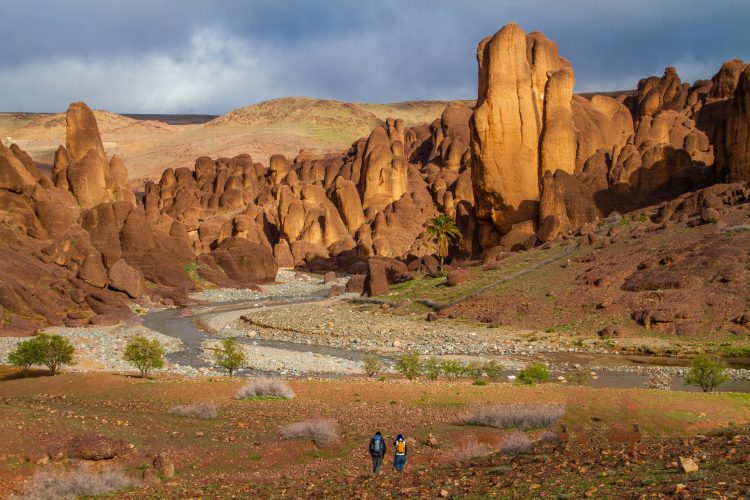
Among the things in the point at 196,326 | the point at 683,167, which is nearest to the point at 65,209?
the point at 196,326

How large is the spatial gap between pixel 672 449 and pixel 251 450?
978 centimetres

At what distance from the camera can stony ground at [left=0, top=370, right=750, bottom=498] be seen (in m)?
13.9

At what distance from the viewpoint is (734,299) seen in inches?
1793

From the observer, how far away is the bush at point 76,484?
1417 cm

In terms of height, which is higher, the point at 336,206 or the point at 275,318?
the point at 336,206

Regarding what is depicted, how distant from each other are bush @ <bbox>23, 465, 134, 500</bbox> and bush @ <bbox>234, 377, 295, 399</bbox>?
384 inches

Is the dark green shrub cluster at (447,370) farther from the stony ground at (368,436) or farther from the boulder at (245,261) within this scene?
the boulder at (245,261)

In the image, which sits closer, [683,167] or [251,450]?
[251,450]

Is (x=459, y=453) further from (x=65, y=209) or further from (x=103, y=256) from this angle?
(x=65, y=209)

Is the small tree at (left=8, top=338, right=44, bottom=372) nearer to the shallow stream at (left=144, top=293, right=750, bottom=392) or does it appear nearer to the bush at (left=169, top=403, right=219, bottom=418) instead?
the shallow stream at (left=144, top=293, right=750, bottom=392)

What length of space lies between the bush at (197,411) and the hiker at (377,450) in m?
7.01

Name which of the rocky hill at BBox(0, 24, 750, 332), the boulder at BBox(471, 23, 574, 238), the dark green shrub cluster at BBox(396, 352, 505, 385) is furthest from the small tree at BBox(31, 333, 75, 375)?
the boulder at BBox(471, 23, 574, 238)

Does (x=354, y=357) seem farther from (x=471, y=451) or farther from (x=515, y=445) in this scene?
(x=515, y=445)

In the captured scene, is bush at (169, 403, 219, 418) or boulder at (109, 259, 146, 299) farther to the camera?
boulder at (109, 259, 146, 299)
